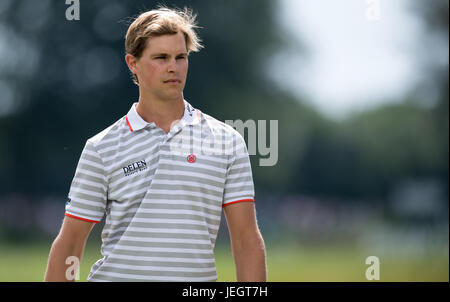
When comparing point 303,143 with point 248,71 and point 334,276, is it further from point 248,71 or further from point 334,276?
point 334,276

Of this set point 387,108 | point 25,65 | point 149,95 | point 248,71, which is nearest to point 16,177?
point 25,65

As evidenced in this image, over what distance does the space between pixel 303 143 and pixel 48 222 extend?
13.4m

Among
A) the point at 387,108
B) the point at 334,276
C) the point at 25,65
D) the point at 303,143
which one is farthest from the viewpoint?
the point at 387,108

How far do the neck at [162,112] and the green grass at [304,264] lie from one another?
9.39 metres

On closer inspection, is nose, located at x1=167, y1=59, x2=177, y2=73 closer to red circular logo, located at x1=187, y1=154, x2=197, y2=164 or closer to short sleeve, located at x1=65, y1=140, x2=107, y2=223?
red circular logo, located at x1=187, y1=154, x2=197, y2=164

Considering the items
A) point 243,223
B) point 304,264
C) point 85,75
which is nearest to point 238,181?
point 243,223

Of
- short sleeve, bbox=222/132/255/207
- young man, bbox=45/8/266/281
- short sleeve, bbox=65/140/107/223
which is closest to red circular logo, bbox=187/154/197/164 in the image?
young man, bbox=45/8/266/281

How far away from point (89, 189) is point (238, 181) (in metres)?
0.74

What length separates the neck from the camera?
3705 millimetres

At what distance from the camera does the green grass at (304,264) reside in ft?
49.0

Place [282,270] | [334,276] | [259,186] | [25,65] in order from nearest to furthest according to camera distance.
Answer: [334,276] → [282,270] → [25,65] → [259,186]

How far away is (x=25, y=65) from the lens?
25.9 meters

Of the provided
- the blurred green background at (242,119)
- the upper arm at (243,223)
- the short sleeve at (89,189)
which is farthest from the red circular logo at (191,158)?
the blurred green background at (242,119)

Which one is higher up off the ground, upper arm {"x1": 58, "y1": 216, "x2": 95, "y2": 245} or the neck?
the neck
